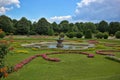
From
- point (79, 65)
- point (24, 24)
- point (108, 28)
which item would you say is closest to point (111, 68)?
point (79, 65)

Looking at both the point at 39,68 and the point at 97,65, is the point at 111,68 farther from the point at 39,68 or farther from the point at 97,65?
the point at 39,68

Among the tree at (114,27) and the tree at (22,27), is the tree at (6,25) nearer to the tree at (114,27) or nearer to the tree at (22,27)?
the tree at (22,27)

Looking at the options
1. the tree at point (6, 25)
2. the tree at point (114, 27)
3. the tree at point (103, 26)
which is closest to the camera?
the tree at point (6, 25)

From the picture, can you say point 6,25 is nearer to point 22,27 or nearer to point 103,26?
point 22,27

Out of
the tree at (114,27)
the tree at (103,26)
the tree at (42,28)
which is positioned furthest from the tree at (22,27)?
the tree at (114,27)

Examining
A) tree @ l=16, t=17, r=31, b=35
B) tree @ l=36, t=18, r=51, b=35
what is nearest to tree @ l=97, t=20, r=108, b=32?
tree @ l=36, t=18, r=51, b=35

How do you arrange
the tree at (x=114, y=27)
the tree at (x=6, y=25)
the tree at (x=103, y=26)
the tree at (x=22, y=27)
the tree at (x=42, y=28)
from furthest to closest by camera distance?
the tree at (x=103, y=26)
the tree at (x=114, y=27)
the tree at (x=42, y=28)
the tree at (x=22, y=27)
the tree at (x=6, y=25)

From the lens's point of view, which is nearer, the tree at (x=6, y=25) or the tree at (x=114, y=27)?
the tree at (x=6, y=25)

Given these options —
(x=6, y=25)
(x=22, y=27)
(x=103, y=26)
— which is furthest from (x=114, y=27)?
(x=6, y=25)

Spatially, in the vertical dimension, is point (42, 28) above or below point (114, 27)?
above

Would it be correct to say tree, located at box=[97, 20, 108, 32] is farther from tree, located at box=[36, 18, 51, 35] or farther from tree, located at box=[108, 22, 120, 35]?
tree, located at box=[36, 18, 51, 35]

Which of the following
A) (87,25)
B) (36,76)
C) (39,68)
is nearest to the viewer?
(36,76)

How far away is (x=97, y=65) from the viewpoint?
12680mm

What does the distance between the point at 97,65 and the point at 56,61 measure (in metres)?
2.85
